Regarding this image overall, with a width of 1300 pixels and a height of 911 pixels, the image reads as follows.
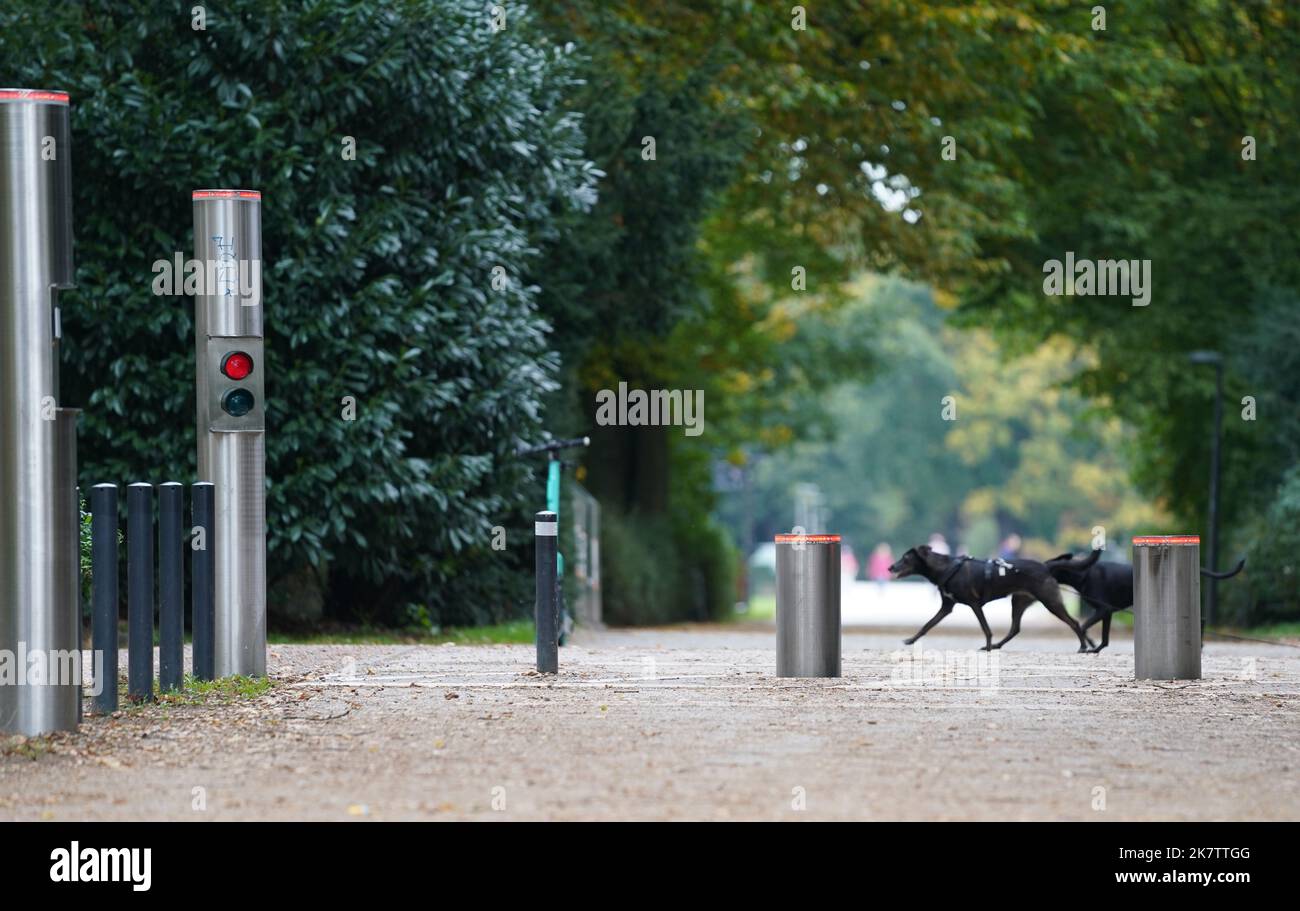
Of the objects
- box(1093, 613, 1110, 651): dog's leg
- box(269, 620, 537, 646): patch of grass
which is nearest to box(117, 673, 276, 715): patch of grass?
box(269, 620, 537, 646): patch of grass

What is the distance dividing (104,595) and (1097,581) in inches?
340

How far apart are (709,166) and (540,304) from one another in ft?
8.07

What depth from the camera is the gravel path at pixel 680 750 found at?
298 inches

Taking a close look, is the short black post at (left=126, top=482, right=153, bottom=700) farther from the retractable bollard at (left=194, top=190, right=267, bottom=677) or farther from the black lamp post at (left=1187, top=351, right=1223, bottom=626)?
the black lamp post at (left=1187, top=351, right=1223, bottom=626)

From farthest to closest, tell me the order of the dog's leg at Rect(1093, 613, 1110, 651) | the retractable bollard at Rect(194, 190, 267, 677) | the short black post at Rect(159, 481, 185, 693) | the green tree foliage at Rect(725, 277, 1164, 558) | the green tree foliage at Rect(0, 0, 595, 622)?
1. the green tree foliage at Rect(725, 277, 1164, 558)
2. the green tree foliage at Rect(0, 0, 595, 622)
3. the dog's leg at Rect(1093, 613, 1110, 651)
4. the retractable bollard at Rect(194, 190, 267, 677)
5. the short black post at Rect(159, 481, 185, 693)

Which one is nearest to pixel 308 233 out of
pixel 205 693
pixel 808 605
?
pixel 808 605

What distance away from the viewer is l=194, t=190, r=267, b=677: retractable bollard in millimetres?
11680

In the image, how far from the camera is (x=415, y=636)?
19.3 m

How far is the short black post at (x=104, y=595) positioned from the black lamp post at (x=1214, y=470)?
22543 millimetres

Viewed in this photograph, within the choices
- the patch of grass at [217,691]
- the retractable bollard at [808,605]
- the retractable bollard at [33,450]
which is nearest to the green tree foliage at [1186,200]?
the retractable bollard at [808,605]

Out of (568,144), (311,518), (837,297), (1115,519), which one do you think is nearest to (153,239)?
(311,518)

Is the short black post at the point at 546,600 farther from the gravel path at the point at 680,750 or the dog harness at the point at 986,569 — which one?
the dog harness at the point at 986,569

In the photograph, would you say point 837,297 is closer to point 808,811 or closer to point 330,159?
point 330,159

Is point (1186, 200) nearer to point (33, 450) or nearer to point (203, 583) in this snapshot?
point (203, 583)
